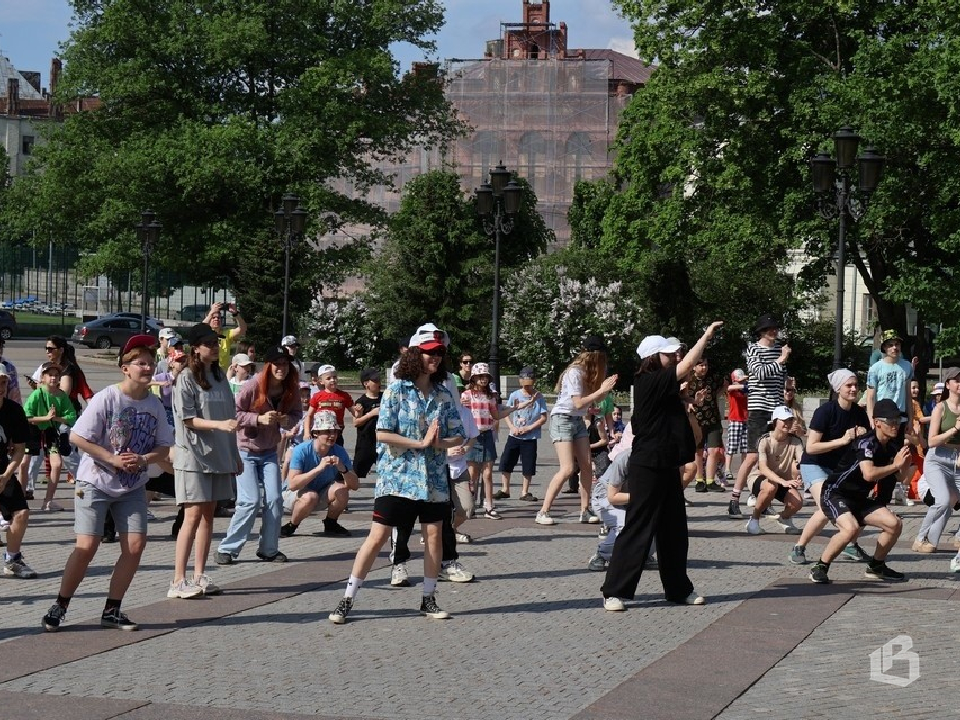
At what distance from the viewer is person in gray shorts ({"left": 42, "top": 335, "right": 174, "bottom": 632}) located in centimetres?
856

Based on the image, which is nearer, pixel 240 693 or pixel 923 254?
pixel 240 693

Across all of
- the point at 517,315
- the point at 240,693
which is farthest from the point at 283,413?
the point at 517,315

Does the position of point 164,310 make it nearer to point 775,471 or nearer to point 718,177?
point 718,177

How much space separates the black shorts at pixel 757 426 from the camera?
16.3 metres

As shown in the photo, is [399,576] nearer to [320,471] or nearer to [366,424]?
[320,471]

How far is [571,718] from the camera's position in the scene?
6.79 meters

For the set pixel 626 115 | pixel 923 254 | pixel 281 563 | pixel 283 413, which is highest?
pixel 626 115

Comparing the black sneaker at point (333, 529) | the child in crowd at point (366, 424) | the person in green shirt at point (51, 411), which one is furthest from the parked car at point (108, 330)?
the black sneaker at point (333, 529)

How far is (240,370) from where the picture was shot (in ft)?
43.9

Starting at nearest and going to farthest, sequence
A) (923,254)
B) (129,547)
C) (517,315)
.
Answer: (129,547), (923,254), (517,315)

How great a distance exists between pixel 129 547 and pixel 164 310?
77.4 meters

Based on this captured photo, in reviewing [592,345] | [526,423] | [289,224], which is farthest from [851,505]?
[289,224]

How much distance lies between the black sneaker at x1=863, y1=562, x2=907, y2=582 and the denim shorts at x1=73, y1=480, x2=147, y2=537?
572cm

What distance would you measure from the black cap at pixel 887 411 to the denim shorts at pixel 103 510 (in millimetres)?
5488
